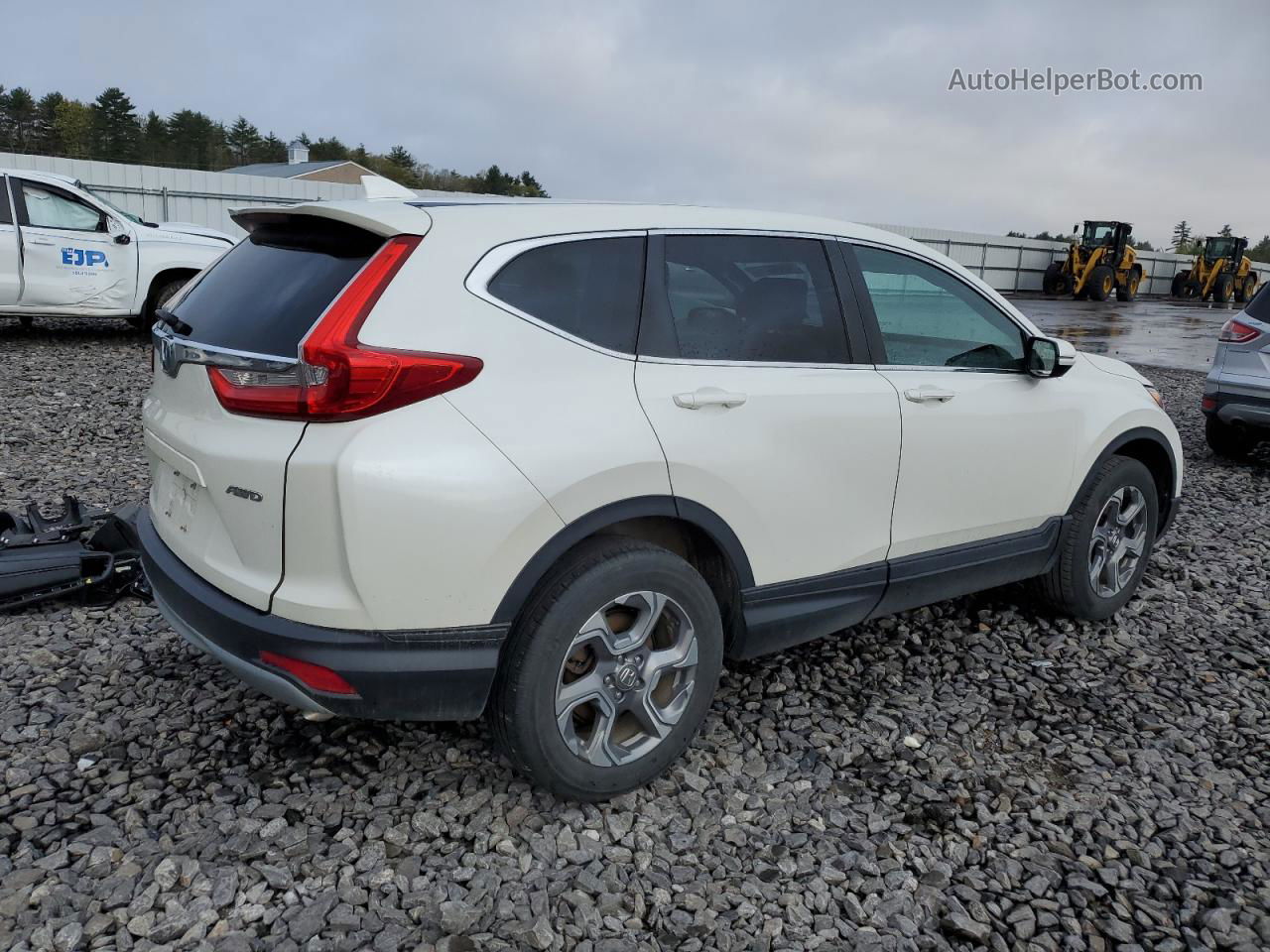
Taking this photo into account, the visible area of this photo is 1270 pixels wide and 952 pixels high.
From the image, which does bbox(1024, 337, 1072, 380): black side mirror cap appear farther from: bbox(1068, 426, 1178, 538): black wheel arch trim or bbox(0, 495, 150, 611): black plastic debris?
bbox(0, 495, 150, 611): black plastic debris

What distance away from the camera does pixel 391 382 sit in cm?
234

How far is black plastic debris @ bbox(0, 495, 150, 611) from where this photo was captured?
12.9 feet

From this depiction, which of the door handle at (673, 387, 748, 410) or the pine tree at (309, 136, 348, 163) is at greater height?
the pine tree at (309, 136, 348, 163)

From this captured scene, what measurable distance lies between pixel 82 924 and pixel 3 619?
2086 mm

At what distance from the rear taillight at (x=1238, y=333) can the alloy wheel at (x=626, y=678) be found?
6479mm

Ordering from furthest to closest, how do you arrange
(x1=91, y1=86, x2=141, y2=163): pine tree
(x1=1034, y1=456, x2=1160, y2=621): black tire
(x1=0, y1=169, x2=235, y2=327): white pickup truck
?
1. (x1=91, y1=86, x2=141, y2=163): pine tree
2. (x1=0, y1=169, x2=235, y2=327): white pickup truck
3. (x1=1034, y1=456, x2=1160, y2=621): black tire

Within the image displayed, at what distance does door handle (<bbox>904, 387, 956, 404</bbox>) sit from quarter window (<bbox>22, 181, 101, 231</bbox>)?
10.1 meters

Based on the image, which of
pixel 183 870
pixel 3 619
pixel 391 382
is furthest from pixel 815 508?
pixel 3 619

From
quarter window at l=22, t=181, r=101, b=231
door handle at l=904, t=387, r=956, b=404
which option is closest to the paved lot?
door handle at l=904, t=387, r=956, b=404

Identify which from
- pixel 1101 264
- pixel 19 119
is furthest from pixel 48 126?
pixel 1101 264

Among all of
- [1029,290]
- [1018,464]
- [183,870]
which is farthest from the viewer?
[1029,290]

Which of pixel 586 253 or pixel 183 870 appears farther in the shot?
pixel 586 253

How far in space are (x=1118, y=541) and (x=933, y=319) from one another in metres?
1.53

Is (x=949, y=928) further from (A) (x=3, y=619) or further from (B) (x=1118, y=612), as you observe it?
(A) (x=3, y=619)
